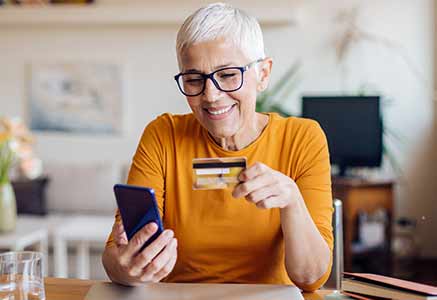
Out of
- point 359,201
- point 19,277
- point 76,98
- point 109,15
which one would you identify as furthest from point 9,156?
point 19,277

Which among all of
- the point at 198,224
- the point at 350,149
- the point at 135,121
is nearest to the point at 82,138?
the point at 135,121

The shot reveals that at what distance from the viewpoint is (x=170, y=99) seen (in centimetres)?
461

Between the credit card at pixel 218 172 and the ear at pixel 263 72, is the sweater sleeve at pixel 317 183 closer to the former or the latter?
the ear at pixel 263 72

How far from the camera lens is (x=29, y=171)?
3.32 m

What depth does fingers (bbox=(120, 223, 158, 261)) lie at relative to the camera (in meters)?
1.13

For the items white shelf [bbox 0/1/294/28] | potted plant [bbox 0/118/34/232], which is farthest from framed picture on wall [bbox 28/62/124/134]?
potted plant [bbox 0/118/34/232]

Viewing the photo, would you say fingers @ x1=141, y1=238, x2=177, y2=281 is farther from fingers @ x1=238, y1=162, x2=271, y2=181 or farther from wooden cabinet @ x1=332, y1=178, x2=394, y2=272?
wooden cabinet @ x1=332, y1=178, x2=394, y2=272

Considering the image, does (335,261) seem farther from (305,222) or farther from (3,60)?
(3,60)

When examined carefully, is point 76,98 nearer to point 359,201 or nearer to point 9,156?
point 9,156

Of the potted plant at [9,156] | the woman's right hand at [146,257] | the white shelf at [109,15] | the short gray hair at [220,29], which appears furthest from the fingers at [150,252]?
the white shelf at [109,15]

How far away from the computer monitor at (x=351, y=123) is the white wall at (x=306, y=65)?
0.76 meters

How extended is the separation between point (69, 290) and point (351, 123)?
8.34 feet

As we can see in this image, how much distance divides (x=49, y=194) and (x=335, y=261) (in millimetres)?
2661

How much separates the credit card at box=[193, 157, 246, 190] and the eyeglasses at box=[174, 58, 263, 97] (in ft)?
0.88
